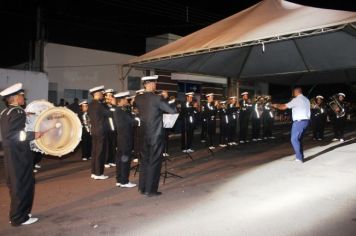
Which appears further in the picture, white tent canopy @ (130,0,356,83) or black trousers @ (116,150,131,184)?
white tent canopy @ (130,0,356,83)

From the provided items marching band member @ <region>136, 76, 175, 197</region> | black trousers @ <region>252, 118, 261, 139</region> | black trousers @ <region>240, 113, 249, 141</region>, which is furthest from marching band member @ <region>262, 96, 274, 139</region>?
marching band member @ <region>136, 76, 175, 197</region>

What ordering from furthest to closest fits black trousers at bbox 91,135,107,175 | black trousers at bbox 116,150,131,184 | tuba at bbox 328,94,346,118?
1. tuba at bbox 328,94,346,118
2. black trousers at bbox 91,135,107,175
3. black trousers at bbox 116,150,131,184

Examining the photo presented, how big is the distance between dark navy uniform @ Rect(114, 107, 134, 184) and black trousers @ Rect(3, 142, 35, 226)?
8.91 feet

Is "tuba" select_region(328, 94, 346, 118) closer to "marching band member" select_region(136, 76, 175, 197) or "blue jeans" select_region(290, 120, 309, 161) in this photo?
"blue jeans" select_region(290, 120, 309, 161)

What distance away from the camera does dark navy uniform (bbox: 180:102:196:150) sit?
14383mm

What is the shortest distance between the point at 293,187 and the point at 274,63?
7433mm

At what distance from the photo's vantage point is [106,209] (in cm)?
646

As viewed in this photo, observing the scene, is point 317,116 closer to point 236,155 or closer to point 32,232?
point 236,155

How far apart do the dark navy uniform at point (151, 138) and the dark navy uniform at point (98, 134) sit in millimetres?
1768

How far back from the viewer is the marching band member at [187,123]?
1437 cm

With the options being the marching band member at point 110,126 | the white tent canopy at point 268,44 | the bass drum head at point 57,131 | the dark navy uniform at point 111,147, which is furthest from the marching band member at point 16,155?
the white tent canopy at point 268,44

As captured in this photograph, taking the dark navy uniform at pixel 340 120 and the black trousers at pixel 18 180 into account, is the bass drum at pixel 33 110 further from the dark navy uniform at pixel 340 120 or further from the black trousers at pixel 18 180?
the dark navy uniform at pixel 340 120

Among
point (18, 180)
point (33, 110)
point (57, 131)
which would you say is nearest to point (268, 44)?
point (57, 131)

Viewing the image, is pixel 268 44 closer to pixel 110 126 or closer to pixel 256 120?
pixel 256 120
